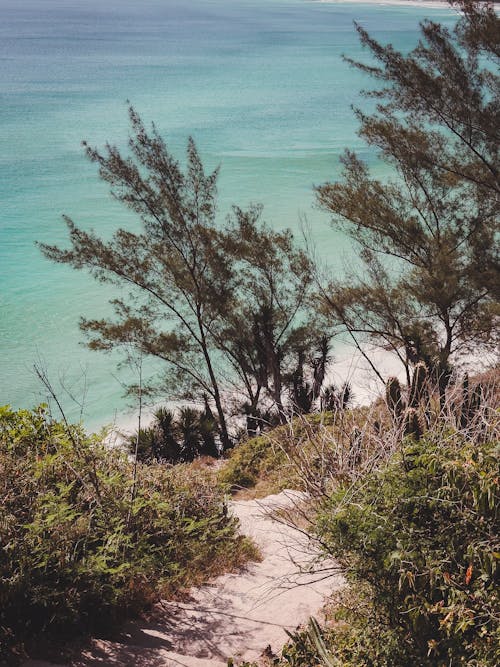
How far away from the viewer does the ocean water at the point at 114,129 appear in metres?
27.3

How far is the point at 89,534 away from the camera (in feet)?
19.6

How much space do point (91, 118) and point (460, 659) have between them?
57.1 meters

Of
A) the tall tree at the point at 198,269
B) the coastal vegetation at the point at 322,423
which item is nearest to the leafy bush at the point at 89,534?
the coastal vegetation at the point at 322,423

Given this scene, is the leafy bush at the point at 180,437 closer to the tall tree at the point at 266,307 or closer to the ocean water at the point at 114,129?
the ocean water at the point at 114,129

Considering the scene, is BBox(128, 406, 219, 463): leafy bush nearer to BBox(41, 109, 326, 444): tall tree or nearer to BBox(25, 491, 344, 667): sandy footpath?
BBox(41, 109, 326, 444): tall tree

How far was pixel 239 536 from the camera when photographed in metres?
7.82

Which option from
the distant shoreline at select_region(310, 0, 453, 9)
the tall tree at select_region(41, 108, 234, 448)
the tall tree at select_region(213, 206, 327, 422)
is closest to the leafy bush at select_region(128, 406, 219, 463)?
the tall tree at select_region(41, 108, 234, 448)

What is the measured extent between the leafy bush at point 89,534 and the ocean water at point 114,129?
129 cm

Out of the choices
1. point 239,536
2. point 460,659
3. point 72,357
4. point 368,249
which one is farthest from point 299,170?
point 460,659

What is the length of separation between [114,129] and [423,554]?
52.9 meters

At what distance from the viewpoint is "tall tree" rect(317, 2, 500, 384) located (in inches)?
572

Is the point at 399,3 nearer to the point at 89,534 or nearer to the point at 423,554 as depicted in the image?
the point at 89,534

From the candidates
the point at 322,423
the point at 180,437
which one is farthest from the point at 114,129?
the point at 322,423

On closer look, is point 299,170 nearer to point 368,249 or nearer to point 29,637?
point 368,249
